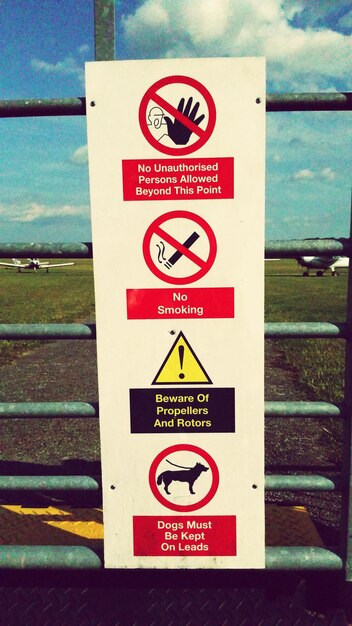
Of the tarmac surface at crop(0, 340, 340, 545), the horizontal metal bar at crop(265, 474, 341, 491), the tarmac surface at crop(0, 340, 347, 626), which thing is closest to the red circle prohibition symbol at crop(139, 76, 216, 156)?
the horizontal metal bar at crop(265, 474, 341, 491)

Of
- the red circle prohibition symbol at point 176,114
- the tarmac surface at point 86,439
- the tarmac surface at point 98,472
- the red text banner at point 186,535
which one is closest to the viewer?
the red circle prohibition symbol at point 176,114

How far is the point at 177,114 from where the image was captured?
1744 mm

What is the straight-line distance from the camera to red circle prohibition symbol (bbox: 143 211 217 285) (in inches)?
69.6

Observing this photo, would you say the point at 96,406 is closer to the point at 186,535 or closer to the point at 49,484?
the point at 49,484

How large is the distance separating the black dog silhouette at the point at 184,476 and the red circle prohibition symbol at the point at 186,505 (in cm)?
3

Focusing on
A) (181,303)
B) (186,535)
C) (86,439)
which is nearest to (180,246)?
(181,303)

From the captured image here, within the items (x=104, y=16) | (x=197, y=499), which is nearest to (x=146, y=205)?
(x=104, y=16)

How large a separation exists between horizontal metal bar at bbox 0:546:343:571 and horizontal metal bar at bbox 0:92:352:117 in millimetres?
1650

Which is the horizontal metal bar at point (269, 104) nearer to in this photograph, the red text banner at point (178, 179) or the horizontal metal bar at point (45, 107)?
the horizontal metal bar at point (45, 107)

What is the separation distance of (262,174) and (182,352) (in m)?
0.67

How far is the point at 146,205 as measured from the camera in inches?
69.8

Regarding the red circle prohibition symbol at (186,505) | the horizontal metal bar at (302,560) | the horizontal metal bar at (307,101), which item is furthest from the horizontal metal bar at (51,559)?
the horizontal metal bar at (307,101)

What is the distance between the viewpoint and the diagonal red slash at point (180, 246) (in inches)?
70.1

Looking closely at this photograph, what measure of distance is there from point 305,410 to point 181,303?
2.03 ft
